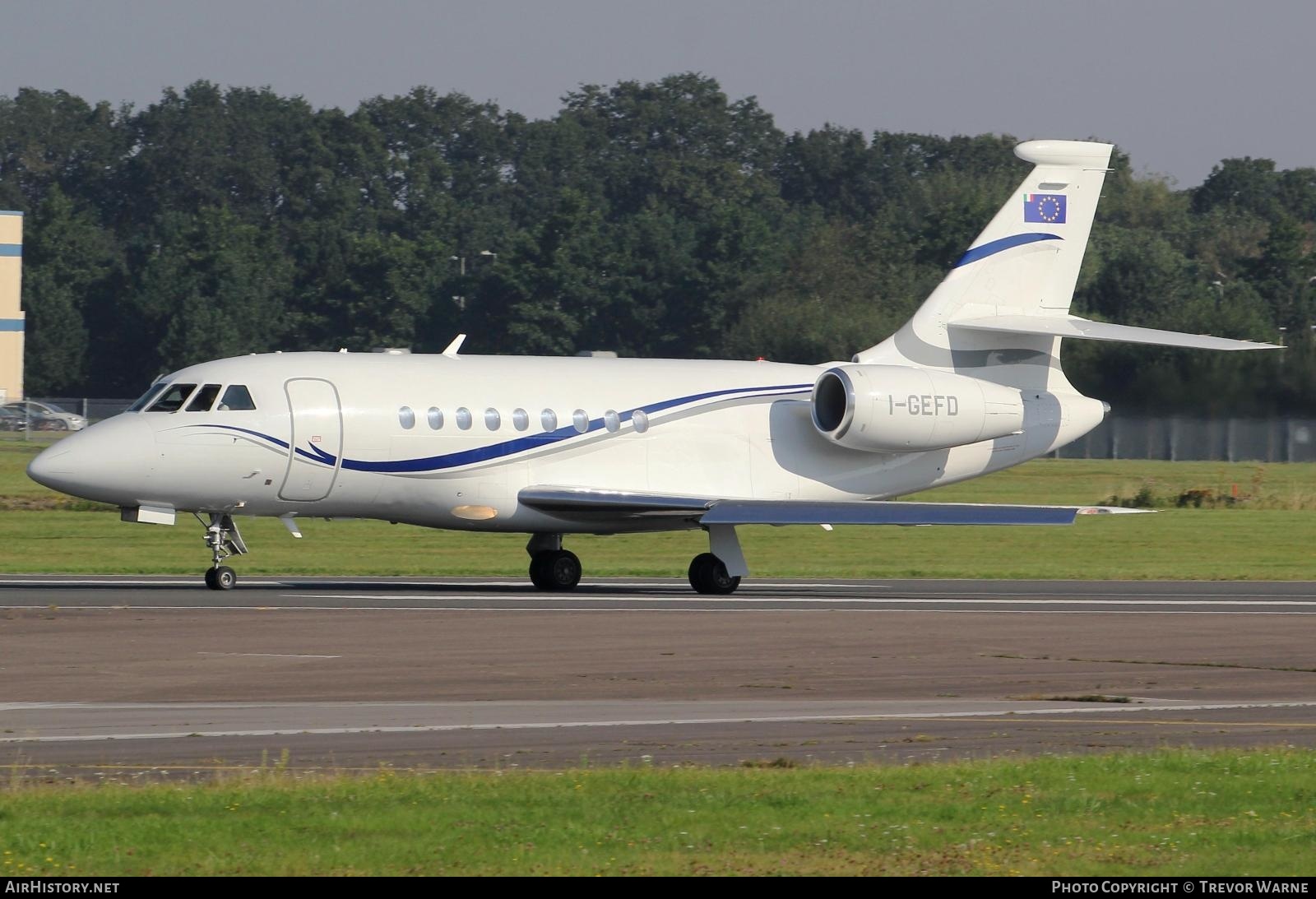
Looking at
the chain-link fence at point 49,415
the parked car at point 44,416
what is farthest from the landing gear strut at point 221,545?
the parked car at point 44,416

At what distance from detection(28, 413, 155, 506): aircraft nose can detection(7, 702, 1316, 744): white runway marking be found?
11.4m

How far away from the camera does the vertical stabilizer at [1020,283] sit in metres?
33.2

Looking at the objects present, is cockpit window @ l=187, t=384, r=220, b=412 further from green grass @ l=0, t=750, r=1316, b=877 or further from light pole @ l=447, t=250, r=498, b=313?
light pole @ l=447, t=250, r=498, b=313

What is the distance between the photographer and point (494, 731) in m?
15.0

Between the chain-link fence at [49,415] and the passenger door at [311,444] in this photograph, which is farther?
the chain-link fence at [49,415]

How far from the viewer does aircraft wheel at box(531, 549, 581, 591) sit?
30828mm

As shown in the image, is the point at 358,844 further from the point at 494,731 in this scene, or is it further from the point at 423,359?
the point at 423,359

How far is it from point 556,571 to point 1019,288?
918cm

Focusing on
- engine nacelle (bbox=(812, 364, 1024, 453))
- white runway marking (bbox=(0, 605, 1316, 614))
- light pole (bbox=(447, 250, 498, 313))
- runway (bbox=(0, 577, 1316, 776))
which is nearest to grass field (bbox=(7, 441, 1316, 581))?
engine nacelle (bbox=(812, 364, 1024, 453))

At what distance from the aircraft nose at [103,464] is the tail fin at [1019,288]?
12.1 m

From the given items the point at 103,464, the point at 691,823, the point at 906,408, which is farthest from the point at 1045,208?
the point at 691,823

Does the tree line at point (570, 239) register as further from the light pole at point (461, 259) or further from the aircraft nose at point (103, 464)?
the aircraft nose at point (103, 464)

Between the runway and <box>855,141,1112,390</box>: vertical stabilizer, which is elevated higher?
<box>855,141,1112,390</box>: vertical stabilizer

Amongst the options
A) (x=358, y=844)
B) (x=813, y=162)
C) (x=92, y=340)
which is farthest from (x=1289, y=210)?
(x=358, y=844)
